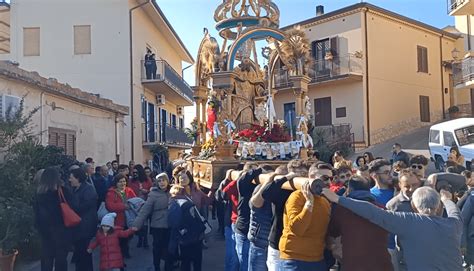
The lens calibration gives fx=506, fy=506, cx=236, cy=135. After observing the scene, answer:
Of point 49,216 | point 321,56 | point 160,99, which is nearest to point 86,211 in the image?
point 49,216

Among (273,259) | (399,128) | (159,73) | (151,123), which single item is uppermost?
(159,73)

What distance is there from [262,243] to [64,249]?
2.82m

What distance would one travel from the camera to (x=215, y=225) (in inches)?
480

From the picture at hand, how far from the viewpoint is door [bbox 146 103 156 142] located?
23688 millimetres

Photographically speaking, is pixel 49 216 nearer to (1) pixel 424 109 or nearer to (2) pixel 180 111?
(1) pixel 424 109

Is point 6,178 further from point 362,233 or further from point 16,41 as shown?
point 16,41

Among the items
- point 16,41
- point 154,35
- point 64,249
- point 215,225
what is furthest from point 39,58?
point 64,249

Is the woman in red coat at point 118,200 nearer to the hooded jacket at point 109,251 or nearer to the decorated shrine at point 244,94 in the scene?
the hooded jacket at point 109,251

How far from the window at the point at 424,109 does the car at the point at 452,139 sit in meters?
9.37

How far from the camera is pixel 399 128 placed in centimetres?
2762

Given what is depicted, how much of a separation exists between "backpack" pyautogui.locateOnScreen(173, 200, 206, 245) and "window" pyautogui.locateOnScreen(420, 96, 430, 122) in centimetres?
2466

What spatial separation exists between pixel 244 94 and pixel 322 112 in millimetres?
15196

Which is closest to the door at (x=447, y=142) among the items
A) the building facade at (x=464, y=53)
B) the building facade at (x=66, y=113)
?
the building facade at (x=464, y=53)

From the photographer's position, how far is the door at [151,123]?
2369 centimetres
